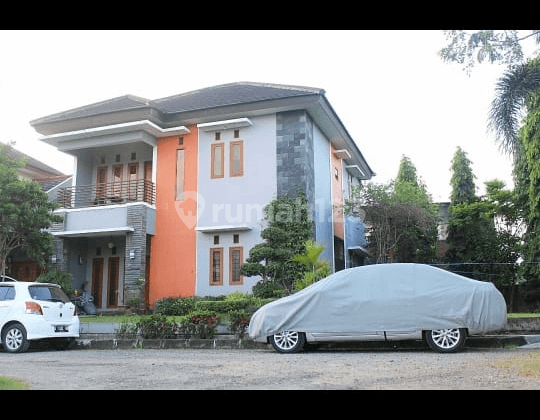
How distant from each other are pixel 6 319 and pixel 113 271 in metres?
8.81

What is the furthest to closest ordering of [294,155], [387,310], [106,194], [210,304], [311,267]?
1. [106,194]
2. [294,155]
3. [210,304]
4. [311,267]
5. [387,310]

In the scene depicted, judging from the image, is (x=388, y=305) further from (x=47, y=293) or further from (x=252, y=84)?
(x=252, y=84)

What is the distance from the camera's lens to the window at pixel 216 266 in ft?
58.0

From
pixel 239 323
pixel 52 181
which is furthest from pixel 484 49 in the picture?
pixel 52 181

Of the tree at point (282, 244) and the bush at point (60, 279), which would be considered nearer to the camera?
the tree at point (282, 244)

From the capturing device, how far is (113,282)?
1980 centimetres

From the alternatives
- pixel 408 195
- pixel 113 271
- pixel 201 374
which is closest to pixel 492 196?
pixel 408 195

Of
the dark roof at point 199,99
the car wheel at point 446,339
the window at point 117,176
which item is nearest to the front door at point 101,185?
the window at point 117,176

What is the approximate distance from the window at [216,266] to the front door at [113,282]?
163 inches

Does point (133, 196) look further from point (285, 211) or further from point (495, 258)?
point (495, 258)

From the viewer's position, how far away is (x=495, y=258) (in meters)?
20.0

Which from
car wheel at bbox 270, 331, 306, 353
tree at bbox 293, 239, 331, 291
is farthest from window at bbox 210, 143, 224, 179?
car wheel at bbox 270, 331, 306, 353

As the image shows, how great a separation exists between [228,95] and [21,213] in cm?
779

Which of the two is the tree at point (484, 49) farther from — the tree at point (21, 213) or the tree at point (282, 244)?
the tree at point (21, 213)
